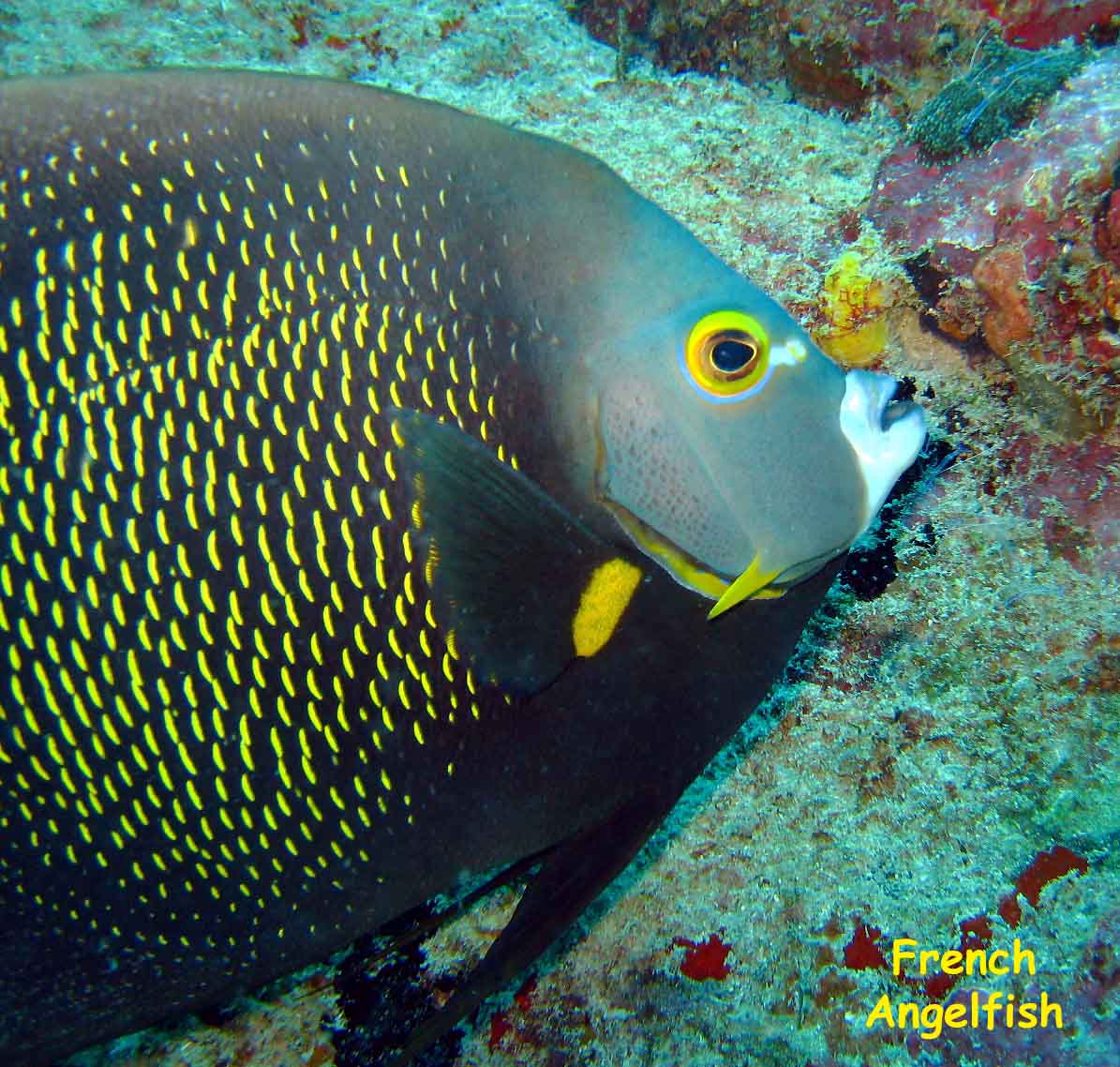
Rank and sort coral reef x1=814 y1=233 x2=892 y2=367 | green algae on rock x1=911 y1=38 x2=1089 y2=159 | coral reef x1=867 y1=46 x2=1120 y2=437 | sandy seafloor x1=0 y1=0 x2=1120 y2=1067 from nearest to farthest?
sandy seafloor x1=0 y1=0 x2=1120 y2=1067 < coral reef x1=867 y1=46 x2=1120 y2=437 < green algae on rock x1=911 y1=38 x2=1089 y2=159 < coral reef x1=814 y1=233 x2=892 y2=367

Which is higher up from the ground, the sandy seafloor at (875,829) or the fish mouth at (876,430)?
the fish mouth at (876,430)

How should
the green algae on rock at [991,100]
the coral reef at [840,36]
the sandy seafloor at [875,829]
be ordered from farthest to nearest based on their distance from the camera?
the coral reef at [840,36] < the green algae on rock at [991,100] < the sandy seafloor at [875,829]

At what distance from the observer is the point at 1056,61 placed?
2740mm

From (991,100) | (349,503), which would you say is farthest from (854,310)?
(349,503)

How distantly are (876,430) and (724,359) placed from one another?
12.8 inches

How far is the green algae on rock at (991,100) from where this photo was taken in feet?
8.63

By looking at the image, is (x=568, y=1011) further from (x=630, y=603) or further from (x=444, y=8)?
(x=444, y=8)

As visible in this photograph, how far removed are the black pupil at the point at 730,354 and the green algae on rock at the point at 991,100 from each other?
209cm

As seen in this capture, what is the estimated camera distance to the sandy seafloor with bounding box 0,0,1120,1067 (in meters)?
2.01

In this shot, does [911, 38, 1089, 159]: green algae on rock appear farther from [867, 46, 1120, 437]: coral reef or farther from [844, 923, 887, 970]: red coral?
[844, 923, 887, 970]: red coral

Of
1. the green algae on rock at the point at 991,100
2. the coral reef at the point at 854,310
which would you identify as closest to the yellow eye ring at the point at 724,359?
the coral reef at the point at 854,310

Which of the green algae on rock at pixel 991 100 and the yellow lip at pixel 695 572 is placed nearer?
the yellow lip at pixel 695 572

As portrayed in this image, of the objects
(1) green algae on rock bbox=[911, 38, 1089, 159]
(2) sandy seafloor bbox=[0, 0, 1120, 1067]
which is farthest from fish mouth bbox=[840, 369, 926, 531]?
(1) green algae on rock bbox=[911, 38, 1089, 159]

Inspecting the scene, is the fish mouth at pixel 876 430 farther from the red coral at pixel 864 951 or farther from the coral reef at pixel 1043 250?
the coral reef at pixel 1043 250
